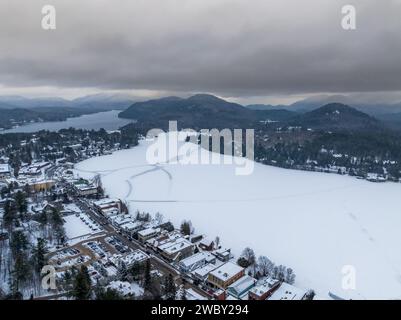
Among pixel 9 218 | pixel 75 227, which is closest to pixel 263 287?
pixel 75 227

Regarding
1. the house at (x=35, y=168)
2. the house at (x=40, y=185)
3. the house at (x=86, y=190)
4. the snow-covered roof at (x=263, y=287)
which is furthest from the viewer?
the house at (x=35, y=168)

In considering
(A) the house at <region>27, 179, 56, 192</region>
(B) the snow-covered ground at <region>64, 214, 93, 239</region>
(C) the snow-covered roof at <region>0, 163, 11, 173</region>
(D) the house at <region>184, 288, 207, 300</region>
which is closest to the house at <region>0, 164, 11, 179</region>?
(C) the snow-covered roof at <region>0, 163, 11, 173</region>

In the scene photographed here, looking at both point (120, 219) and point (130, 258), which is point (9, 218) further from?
point (130, 258)

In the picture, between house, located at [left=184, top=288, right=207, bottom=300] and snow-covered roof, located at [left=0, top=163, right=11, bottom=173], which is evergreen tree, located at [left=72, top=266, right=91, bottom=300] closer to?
house, located at [left=184, top=288, right=207, bottom=300]

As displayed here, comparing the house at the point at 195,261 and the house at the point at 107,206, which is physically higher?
the house at the point at 107,206

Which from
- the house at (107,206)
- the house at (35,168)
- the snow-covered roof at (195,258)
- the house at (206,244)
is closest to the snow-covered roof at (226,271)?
the snow-covered roof at (195,258)

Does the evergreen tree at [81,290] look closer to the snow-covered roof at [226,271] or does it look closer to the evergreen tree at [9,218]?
the snow-covered roof at [226,271]
